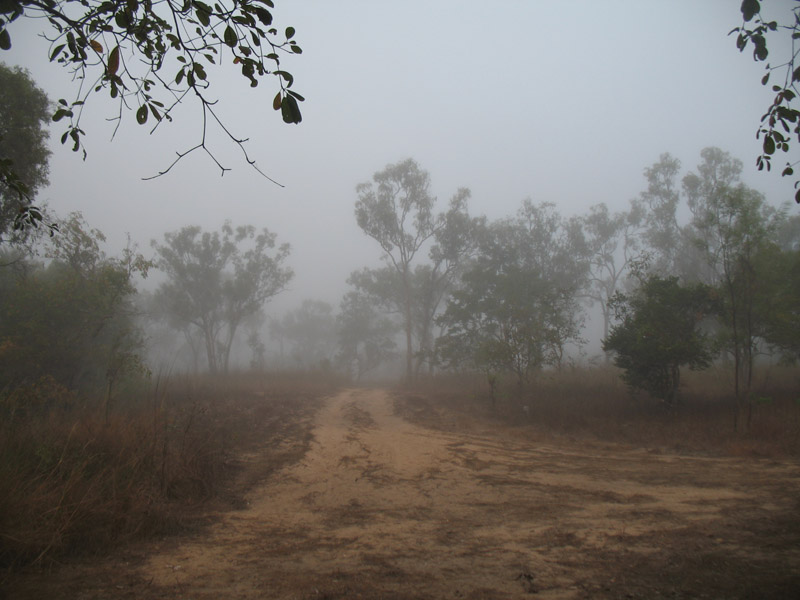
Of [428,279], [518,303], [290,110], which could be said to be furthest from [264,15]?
[428,279]

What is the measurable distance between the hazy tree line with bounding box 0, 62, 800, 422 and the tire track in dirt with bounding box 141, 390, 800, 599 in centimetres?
413

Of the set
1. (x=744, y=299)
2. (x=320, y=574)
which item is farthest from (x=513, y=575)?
(x=744, y=299)

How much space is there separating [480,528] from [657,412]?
32.3 ft

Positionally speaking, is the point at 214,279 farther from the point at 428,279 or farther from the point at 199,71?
the point at 199,71

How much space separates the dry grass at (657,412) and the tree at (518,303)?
Result: 130 centimetres

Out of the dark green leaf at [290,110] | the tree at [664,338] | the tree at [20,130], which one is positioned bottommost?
the tree at [664,338]

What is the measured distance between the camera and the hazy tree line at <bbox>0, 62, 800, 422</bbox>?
1050 centimetres

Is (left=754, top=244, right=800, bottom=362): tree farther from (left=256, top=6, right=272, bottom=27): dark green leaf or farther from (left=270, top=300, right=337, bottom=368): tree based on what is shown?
(left=270, top=300, right=337, bottom=368): tree

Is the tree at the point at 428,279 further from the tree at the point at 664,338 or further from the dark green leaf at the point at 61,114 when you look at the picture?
the dark green leaf at the point at 61,114

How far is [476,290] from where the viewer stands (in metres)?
22.9

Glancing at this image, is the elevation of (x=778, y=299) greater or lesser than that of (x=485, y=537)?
greater

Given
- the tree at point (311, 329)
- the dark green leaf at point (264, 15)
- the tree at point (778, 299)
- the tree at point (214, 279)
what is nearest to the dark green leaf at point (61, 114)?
the dark green leaf at point (264, 15)

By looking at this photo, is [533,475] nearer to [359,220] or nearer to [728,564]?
[728,564]

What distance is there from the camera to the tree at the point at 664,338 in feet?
36.8
